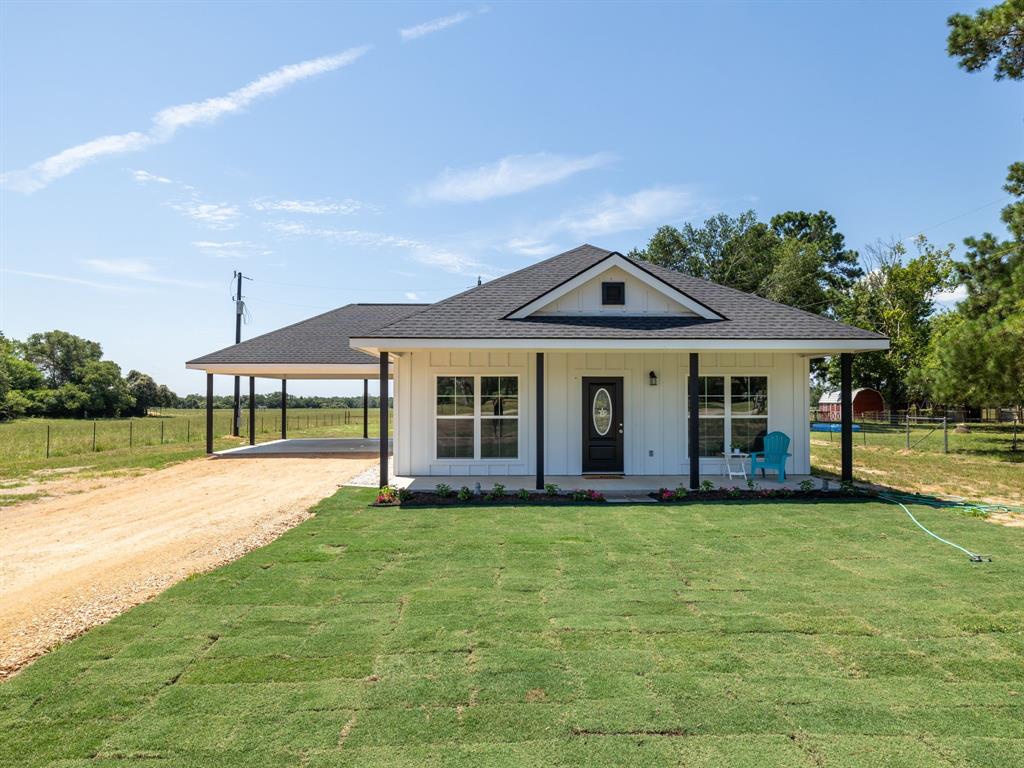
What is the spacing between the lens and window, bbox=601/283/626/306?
1276 centimetres

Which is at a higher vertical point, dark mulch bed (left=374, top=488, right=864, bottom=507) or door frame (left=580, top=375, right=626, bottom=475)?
door frame (left=580, top=375, right=626, bottom=475)

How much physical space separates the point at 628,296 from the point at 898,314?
112ft

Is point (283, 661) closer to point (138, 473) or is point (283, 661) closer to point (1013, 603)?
point (1013, 603)

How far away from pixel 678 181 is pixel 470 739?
22.4 metres

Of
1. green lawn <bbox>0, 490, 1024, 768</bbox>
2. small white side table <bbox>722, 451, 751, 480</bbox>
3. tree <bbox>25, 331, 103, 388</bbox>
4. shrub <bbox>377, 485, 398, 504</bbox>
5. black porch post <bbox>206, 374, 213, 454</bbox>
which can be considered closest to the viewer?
green lawn <bbox>0, 490, 1024, 768</bbox>

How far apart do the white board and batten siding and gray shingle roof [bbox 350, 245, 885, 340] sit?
36.8 inches

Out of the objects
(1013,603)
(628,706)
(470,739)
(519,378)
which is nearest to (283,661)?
(470,739)

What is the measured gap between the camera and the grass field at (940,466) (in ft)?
39.5

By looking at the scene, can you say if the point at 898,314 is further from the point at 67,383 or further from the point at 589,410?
the point at 67,383

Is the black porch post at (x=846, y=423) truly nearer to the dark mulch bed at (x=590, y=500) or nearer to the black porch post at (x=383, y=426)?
the dark mulch bed at (x=590, y=500)

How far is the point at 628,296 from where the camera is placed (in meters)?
12.8

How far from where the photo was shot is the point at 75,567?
6711mm

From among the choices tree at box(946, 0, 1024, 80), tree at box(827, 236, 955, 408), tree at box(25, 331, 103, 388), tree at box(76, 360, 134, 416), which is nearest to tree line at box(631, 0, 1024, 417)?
tree at box(827, 236, 955, 408)

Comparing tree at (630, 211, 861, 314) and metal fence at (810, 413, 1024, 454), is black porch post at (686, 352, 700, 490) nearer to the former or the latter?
metal fence at (810, 413, 1024, 454)
